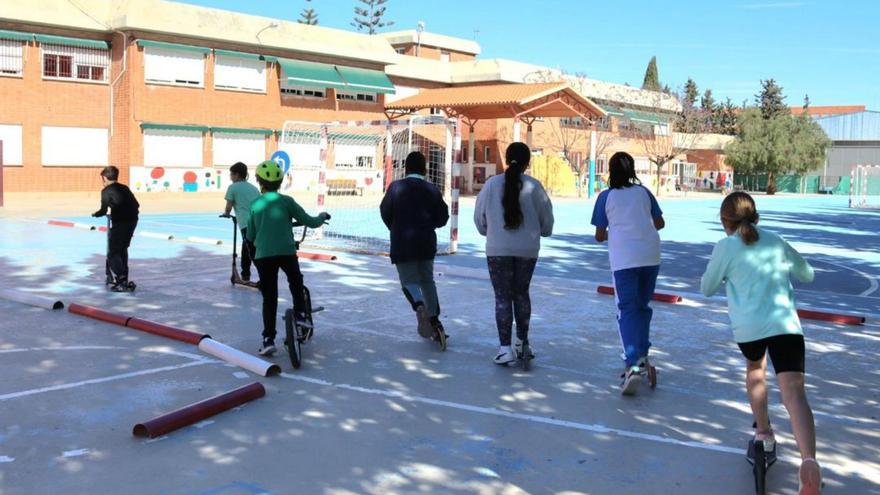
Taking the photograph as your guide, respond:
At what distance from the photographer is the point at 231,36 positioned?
126 ft

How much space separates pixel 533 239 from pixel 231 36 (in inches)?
1345

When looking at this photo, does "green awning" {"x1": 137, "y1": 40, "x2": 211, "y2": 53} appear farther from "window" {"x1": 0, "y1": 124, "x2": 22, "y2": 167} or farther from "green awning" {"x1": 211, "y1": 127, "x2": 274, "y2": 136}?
"window" {"x1": 0, "y1": 124, "x2": 22, "y2": 167}

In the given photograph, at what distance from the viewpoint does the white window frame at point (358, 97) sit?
143 feet

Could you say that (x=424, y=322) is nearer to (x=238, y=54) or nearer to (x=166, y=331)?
(x=166, y=331)

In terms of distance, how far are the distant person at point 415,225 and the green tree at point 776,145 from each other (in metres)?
60.7

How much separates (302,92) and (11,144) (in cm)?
1338

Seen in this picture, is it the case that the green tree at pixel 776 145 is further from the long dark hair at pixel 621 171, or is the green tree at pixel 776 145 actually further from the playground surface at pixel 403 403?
the long dark hair at pixel 621 171

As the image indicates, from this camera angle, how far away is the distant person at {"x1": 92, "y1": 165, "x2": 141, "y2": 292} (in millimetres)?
10547

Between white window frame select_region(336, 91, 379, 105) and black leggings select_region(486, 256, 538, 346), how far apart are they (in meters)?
37.4

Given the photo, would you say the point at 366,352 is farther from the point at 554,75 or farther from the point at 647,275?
the point at 554,75

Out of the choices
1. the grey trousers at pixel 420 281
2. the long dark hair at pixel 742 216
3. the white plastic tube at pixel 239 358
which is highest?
the long dark hair at pixel 742 216

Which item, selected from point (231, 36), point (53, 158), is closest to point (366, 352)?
point (53, 158)

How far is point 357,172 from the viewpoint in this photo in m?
36.7

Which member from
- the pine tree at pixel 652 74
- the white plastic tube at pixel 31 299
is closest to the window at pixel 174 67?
the white plastic tube at pixel 31 299
